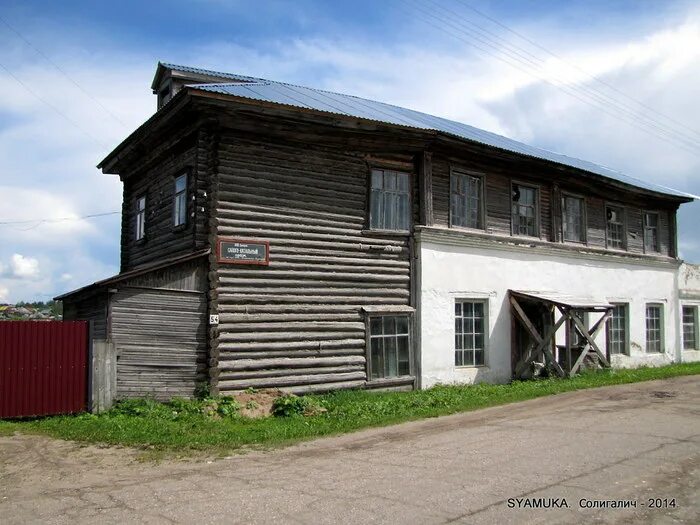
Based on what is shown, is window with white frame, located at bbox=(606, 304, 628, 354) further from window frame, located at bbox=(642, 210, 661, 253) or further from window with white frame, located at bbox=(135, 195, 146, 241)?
window with white frame, located at bbox=(135, 195, 146, 241)

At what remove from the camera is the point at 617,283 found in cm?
2109

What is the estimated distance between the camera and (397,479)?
23.1 ft

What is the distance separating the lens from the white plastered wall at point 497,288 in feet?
50.3

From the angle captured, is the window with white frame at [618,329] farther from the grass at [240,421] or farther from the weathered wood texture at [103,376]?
the weathered wood texture at [103,376]

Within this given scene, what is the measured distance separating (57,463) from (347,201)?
8244mm

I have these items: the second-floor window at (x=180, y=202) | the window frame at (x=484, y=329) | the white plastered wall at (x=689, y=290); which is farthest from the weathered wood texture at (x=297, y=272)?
the white plastered wall at (x=689, y=290)

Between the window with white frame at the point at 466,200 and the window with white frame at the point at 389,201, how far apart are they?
1.54m

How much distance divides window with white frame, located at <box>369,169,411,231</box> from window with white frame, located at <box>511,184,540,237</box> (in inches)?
159

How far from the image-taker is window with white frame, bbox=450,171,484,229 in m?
16.4

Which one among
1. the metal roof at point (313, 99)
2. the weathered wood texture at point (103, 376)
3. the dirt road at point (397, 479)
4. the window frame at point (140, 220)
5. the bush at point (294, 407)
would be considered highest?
the metal roof at point (313, 99)

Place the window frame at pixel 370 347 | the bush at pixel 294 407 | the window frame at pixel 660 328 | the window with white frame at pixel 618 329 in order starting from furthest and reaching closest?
the window frame at pixel 660 328, the window with white frame at pixel 618 329, the window frame at pixel 370 347, the bush at pixel 294 407

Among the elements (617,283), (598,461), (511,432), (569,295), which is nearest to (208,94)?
(511,432)

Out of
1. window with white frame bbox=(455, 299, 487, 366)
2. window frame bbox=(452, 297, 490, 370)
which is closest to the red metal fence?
window frame bbox=(452, 297, 490, 370)

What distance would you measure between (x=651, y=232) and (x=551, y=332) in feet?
31.6
